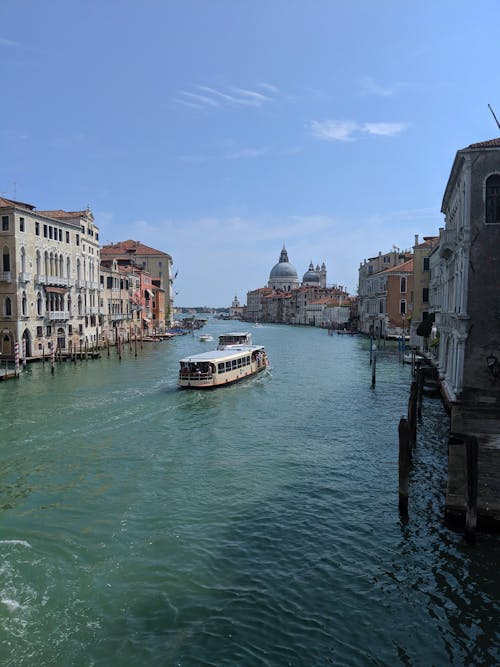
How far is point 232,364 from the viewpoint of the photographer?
29.9 meters

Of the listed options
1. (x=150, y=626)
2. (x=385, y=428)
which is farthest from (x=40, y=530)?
(x=385, y=428)

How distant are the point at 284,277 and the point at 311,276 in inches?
582

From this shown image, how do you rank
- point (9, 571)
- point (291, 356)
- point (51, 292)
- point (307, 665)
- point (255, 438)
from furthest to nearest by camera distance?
point (291, 356) → point (51, 292) → point (255, 438) → point (9, 571) → point (307, 665)

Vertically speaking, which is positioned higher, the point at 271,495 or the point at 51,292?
the point at 51,292

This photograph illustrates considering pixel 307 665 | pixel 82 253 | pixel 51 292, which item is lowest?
pixel 307 665

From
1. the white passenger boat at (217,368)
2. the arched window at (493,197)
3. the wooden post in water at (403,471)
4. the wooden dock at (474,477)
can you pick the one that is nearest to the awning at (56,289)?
the white passenger boat at (217,368)

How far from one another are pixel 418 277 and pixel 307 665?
4211 cm

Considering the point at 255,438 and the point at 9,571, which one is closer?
the point at 9,571

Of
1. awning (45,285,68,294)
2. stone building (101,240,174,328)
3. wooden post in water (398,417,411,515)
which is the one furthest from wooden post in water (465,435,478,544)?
stone building (101,240,174,328)

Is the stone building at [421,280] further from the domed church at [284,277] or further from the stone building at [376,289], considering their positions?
the domed church at [284,277]

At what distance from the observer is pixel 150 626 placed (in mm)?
7730

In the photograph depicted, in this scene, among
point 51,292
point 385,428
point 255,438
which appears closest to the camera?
point 255,438

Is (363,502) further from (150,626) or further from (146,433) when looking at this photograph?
(146,433)

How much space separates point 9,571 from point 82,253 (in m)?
38.3
